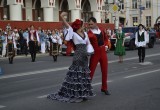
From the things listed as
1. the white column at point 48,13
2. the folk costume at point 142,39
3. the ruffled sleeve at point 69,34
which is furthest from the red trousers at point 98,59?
the white column at point 48,13

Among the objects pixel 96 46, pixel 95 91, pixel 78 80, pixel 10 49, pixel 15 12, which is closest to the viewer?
pixel 78 80

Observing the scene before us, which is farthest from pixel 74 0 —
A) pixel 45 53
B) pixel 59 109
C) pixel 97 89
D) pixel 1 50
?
pixel 59 109

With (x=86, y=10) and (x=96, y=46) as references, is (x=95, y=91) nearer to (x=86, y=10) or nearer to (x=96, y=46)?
(x=96, y=46)

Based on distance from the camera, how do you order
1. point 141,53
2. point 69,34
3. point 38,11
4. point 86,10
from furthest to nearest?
1. point 86,10
2. point 38,11
3. point 141,53
4. point 69,34

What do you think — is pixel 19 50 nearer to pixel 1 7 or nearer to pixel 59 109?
pixel 1 7

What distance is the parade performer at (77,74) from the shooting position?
337 inches

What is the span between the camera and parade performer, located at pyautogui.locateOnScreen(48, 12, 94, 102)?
8555 mm

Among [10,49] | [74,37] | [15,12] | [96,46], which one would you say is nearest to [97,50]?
[96,46]

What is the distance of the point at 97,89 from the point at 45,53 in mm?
17608

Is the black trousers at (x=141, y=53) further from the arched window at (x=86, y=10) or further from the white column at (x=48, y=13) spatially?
the arched window at (x=86, y=10)

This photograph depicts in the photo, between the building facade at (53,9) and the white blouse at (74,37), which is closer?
the white blouse at (74,37)

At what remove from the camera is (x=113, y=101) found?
8703 millimetres

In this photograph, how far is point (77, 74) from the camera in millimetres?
8562

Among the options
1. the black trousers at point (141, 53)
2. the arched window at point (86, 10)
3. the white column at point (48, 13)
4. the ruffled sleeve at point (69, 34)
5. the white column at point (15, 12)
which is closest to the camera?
the ruffled sleeve at point (69, 34)
